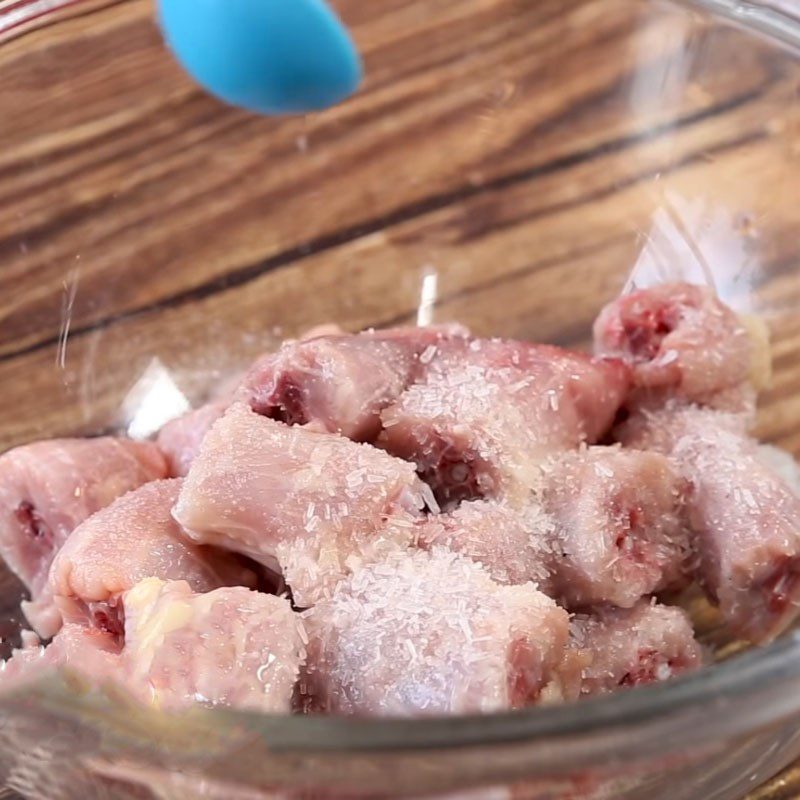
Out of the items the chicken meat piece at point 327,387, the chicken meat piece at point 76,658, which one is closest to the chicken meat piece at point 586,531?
the chicken meat piece at point 327,387

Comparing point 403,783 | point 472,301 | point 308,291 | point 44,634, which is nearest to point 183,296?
point 308,291

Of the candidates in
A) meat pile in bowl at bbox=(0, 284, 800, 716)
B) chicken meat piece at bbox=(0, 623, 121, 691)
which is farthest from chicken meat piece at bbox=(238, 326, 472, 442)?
chicken meat piece at bbox=(0, 623, 121, 691)

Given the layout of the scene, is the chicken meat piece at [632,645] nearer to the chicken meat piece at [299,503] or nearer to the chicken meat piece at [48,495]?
the chicken meat piece at [299,503]

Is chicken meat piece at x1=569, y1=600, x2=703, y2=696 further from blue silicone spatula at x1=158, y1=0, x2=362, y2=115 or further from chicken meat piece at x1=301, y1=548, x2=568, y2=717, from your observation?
blue silicone spatula at x1=158, y1=0, x2=362, y2=115

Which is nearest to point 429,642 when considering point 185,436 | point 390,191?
point 185,436

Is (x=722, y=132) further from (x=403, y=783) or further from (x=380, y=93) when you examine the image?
(x=403, y=783)
